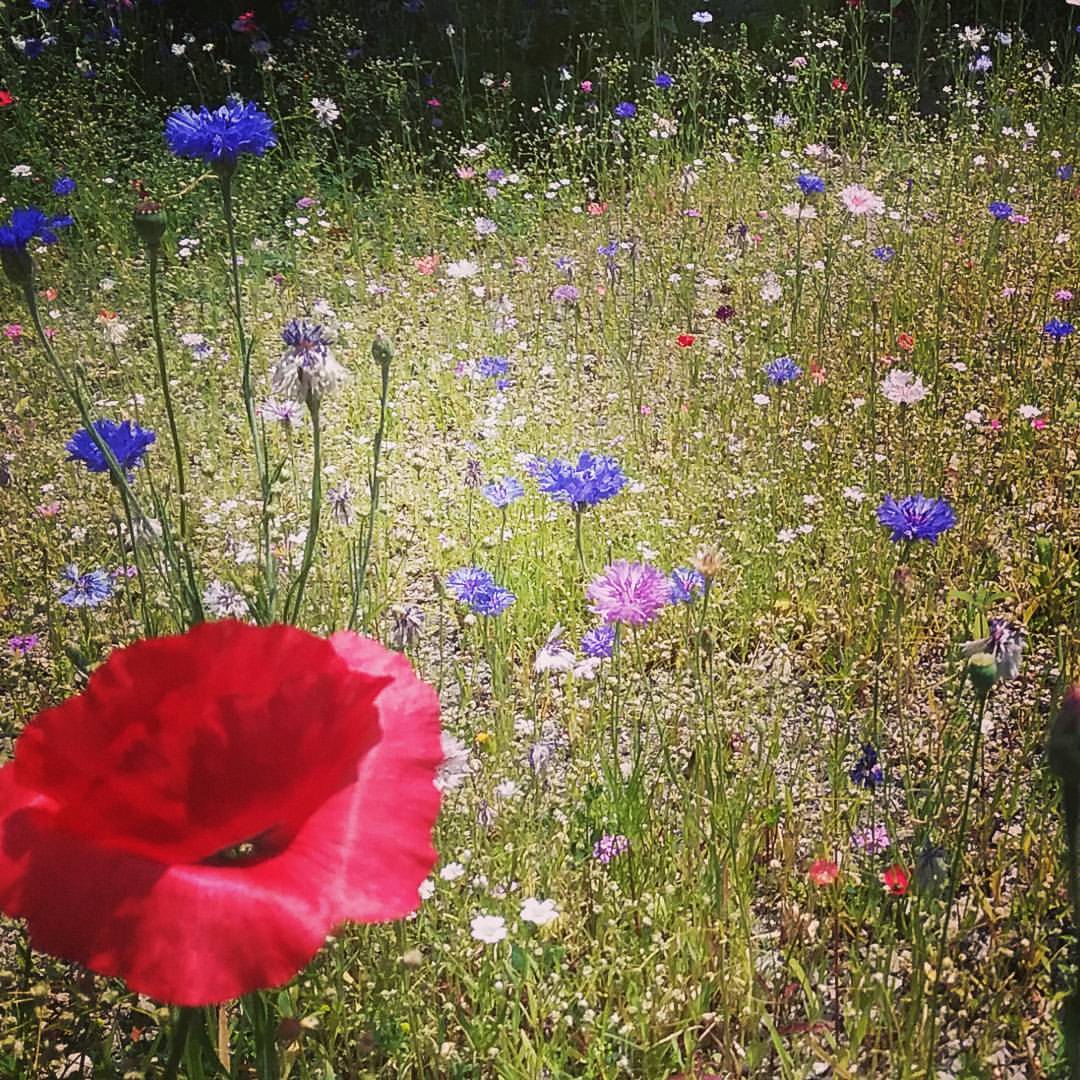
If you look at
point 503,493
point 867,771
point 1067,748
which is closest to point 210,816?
point 1067,748

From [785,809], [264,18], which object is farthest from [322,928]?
[264,18]

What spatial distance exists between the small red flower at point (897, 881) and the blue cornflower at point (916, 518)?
471 mm

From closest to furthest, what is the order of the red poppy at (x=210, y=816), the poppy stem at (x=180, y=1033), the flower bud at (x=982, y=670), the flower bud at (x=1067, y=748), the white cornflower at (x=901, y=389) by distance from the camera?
the red poppy at (x=210, y=816)
the poppy stem at (x=180, y=1033)
the flower bud at (x=1067, y=748)
the flower bud at (x=982, y=670)
the white cornflower at (x=901, y=389)

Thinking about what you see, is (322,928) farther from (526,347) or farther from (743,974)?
(526,347)

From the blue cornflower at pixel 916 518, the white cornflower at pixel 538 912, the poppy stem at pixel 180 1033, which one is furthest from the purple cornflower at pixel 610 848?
the poppy stem at pixel 180 1033

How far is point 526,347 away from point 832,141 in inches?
110

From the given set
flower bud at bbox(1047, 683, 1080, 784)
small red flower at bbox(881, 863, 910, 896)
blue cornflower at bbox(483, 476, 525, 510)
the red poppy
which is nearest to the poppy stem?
the red poppy

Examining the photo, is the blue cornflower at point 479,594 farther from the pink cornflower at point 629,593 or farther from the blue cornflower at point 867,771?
the blue cornflower at point 867,771

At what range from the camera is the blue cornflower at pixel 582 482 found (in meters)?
1.63

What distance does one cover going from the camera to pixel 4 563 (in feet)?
8.42

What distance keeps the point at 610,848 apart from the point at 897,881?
0.40 m

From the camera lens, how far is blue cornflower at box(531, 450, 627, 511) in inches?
64.1

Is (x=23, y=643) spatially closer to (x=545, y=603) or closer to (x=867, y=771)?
(x=545, y=603)

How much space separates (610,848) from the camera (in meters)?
1.52
